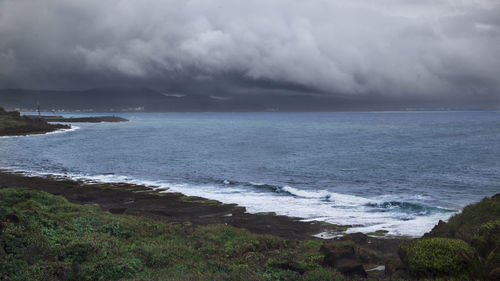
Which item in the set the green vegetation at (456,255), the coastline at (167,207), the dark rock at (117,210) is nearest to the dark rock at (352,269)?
the green vegetation at (456,255)

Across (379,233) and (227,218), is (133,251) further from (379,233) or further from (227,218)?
(379,233)

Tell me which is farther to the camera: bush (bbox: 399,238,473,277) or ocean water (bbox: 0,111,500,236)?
ocean water (bbox: 0,111,500,236)

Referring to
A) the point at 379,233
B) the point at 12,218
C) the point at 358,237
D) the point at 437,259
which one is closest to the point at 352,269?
the point at 437,259

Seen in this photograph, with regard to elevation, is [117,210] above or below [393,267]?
below

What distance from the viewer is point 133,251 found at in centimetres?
1341

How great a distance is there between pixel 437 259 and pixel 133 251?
34.0 feet

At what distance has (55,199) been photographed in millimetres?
21500

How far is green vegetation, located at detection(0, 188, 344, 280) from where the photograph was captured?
35.1 ft

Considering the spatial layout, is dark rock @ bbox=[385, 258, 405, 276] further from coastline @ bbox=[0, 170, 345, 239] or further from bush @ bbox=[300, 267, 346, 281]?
coastline @ bbox=[0, 170, 345, 239]

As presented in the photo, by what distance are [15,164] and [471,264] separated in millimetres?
57745

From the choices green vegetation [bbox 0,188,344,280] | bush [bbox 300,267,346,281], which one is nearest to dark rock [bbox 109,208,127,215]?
green vegetation [bbox 0,188,344,280]

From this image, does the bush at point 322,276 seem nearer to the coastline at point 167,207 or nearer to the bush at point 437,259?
the bush at point 437,259

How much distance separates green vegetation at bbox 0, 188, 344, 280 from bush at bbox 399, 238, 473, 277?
2253mm

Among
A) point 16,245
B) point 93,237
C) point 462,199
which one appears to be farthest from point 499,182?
point 16,245
